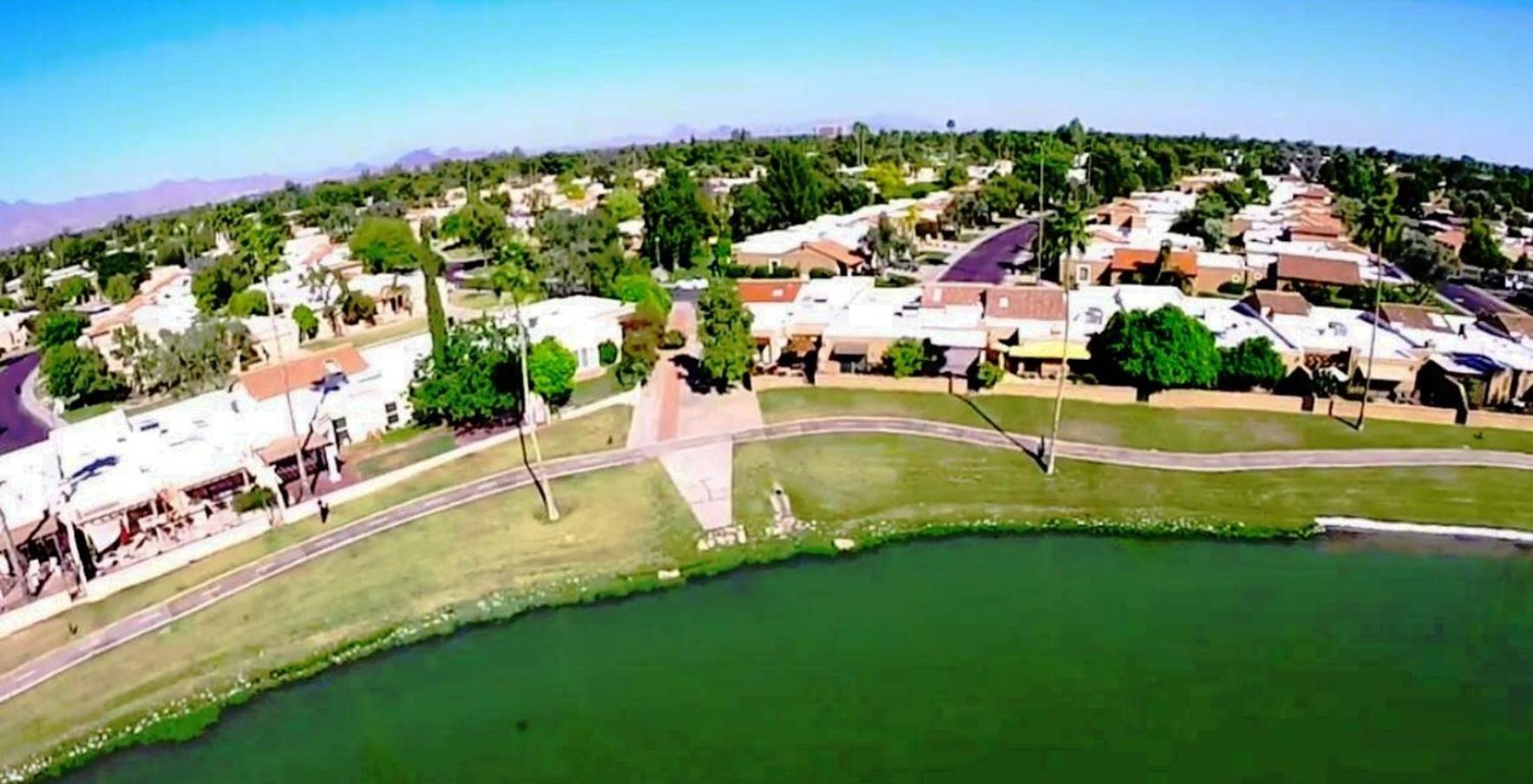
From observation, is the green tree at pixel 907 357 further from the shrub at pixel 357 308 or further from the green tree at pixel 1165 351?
the shrub at pixel 357 308

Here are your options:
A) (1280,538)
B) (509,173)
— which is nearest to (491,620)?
(1280,538)

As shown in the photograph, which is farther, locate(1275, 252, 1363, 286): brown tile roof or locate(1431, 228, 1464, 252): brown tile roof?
locate(1431, 228, 1464, 252): brown tile roof

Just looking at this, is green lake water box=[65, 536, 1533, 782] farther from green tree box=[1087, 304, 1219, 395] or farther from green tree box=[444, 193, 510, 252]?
green tree box=[444, 193, 510, 252]

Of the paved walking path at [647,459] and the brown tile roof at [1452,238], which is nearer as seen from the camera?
the paved walking path at [647,459]

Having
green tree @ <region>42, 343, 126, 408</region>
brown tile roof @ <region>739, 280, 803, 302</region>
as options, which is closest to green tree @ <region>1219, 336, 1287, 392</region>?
brown tile roof @ <region>739, 280, 803, 302</region>

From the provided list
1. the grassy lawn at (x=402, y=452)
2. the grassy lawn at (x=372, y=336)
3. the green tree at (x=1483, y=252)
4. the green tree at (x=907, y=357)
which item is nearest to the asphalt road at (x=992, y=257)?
the green tree at (x=907, y=357)

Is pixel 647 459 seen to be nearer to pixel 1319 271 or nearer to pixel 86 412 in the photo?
pixel 86 412

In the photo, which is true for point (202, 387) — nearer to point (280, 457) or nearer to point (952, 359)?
point (280, 457)

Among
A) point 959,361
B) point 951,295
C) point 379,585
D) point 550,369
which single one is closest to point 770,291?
point 951,295
